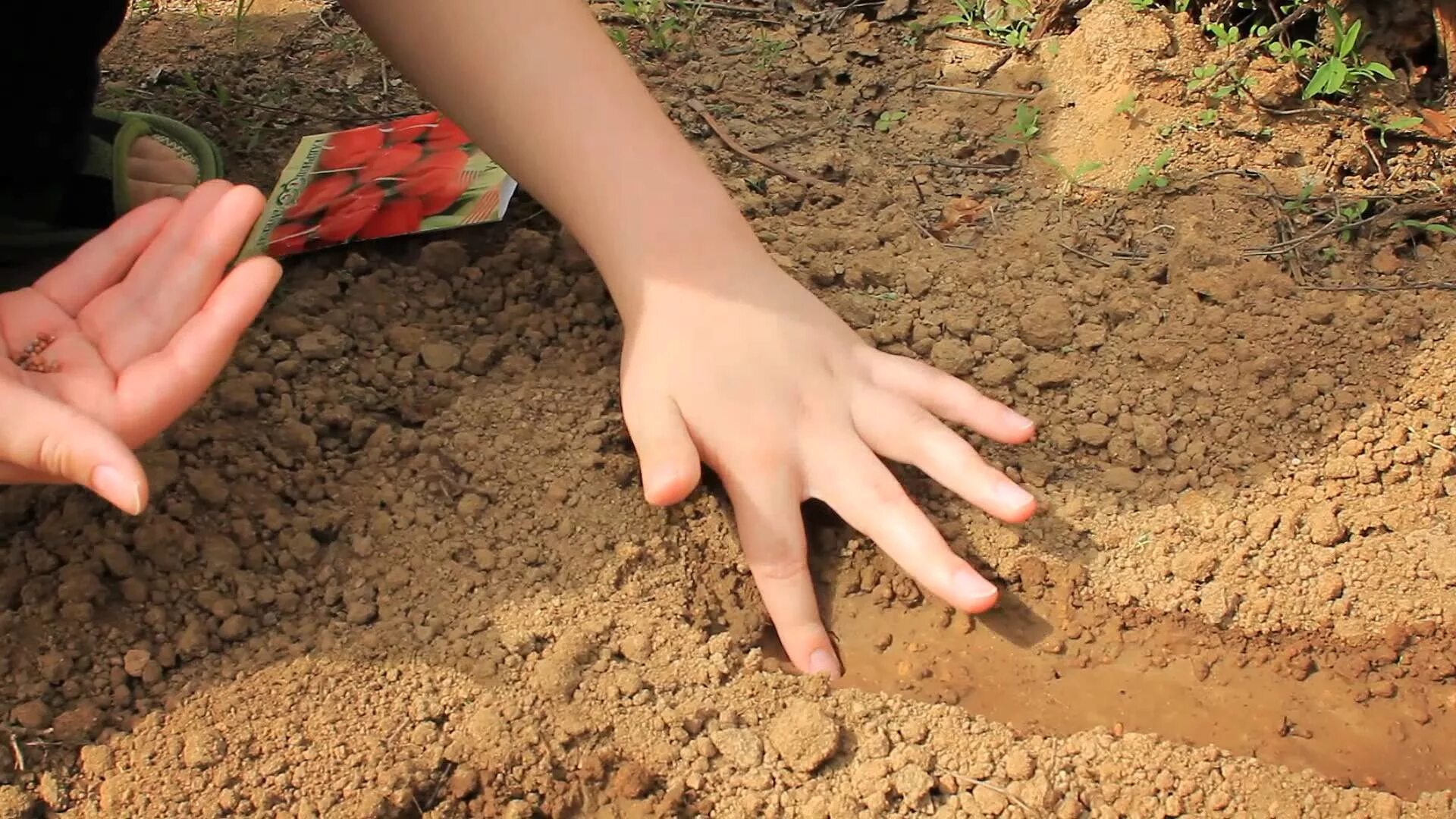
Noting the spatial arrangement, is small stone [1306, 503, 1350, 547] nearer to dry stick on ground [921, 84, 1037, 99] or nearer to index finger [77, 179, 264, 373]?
dry stick on ground [921, 84, 1037, 99]

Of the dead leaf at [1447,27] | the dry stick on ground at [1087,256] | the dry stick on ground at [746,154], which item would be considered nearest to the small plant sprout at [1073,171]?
the dry stick on ground at [1087,256]

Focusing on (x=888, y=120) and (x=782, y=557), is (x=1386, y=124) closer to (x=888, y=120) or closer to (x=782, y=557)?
(x=888, y=120)

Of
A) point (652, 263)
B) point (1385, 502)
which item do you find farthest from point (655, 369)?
point (1385, 502)

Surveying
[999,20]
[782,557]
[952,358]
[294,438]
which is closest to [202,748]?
[294,438]

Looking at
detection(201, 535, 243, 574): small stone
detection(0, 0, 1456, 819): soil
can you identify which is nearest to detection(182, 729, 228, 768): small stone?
detection(0, 0, 1456, 819): soil

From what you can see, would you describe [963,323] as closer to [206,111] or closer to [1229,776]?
[1229,776]
